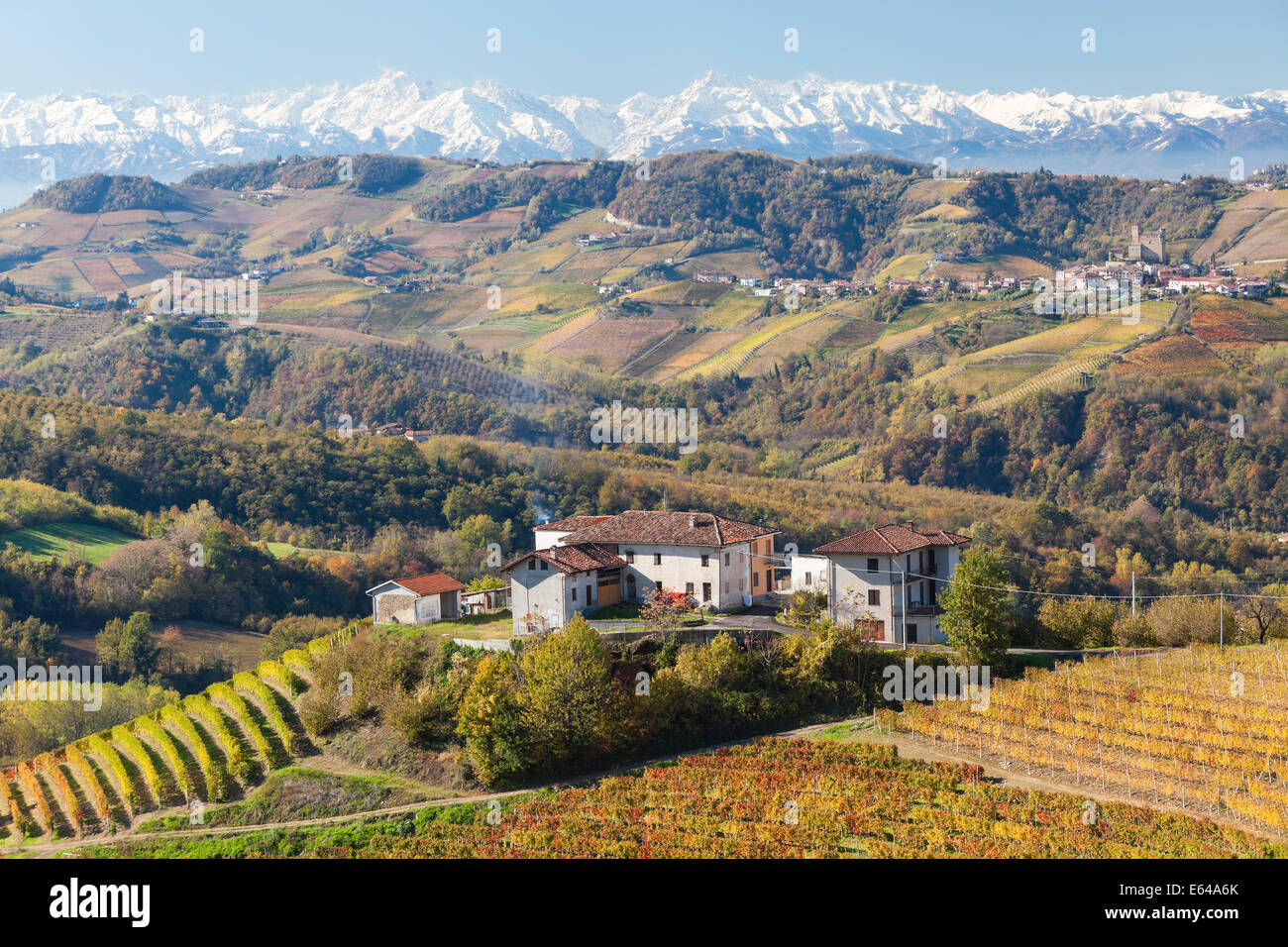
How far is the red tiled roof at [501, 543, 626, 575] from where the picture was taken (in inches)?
1599

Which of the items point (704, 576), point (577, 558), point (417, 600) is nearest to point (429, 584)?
point (417, 600)

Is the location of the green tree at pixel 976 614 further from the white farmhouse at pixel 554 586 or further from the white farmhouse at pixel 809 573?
the white farmhouse at pixel 554 586

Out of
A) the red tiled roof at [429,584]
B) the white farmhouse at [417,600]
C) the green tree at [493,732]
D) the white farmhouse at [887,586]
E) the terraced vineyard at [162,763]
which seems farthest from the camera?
the red tiled roof at [429,584]

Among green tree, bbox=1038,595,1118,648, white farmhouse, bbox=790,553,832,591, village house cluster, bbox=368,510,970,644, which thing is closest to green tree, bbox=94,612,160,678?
village house cluster, bbox=368,510,970,644


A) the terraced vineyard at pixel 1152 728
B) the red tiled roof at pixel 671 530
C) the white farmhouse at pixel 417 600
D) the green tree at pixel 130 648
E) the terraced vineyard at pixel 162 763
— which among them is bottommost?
the green tree at pixel 130 648

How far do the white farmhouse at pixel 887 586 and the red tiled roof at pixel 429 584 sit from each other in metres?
12.9

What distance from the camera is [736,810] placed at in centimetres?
2891

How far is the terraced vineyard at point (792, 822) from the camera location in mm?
25438

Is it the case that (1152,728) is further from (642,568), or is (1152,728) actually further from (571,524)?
(571,524)

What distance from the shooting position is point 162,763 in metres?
39.1

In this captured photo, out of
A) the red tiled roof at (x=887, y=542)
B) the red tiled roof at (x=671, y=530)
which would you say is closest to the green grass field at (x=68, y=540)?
the red tiled roof at (x=671, y=530)

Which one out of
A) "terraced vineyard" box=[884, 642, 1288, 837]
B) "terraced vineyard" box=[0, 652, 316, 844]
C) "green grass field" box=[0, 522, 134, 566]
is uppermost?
"green grass field" box=[0, 522, 134, 566]

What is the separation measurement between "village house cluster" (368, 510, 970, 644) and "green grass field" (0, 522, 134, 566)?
1935 inches

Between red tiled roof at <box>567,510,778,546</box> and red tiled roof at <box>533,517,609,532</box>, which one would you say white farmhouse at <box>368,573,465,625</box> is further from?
red tiled roof at <box>567,510,778,546</box>
